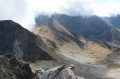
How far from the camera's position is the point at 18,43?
185625 mm

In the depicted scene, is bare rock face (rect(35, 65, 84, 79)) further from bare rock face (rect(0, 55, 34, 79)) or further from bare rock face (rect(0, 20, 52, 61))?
bare rock face (rect(0, 20, 52, 61))

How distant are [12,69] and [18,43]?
491ft

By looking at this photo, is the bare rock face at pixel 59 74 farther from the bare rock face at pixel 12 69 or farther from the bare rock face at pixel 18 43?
the bare rock face at pixel 18 43

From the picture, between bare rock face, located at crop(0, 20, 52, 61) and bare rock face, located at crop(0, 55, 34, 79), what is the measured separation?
5165 inches

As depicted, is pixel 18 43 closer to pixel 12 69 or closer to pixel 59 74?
pixel 12 69

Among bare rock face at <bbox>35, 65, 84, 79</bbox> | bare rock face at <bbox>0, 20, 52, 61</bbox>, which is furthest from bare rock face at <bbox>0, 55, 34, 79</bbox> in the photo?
bare rock face at <bbox>0, 20, 52, 61</bbox>

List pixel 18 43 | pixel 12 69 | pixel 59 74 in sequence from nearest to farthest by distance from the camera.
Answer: pixel 59 74 < pixel 12 69 < pixel 18 43

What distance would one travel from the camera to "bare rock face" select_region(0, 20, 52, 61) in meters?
175

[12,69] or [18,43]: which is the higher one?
[18,43]

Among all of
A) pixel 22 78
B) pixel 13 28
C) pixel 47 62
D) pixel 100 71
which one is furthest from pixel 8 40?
pixel 22 78

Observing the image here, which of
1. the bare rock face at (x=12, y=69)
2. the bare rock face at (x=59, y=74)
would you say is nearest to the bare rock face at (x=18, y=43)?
the bare rock face at (x=12, y=69)

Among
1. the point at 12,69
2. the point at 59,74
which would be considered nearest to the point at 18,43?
the point at 12,69

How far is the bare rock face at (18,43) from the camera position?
175288mm

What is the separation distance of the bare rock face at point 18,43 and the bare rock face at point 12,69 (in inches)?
5165
